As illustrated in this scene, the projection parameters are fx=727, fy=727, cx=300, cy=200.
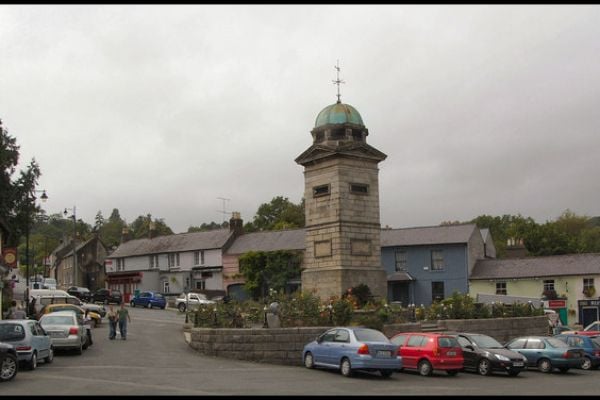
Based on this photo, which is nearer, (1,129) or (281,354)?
(281,354)

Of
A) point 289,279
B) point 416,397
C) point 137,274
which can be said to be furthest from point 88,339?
point 137,274

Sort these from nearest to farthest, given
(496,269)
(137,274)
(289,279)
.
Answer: (496,269) → (289,279) → (137,274)

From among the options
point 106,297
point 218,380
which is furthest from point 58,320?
point 106,297

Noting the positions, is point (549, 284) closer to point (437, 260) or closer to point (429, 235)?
point (437, 260)

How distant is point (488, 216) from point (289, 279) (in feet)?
175

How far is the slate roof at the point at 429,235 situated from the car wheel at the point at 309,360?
34.1m

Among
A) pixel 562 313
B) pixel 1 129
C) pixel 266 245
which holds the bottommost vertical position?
pixel 562 313

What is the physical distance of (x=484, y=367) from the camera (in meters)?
23.2

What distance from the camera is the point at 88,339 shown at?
91.7ft

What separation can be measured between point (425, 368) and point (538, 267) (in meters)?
33.9

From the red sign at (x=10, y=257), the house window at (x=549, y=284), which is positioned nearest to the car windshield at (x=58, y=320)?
the red sign at (x=10, y=257)

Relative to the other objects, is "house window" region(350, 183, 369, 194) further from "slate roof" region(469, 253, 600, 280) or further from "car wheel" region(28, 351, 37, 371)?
"slate roof" region(469, 253, 600, 280)

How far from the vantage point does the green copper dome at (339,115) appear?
3544 cm

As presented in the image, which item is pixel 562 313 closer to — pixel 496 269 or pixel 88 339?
pixel 496 269
